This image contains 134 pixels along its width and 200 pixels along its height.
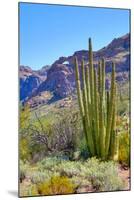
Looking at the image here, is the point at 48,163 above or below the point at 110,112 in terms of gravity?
below

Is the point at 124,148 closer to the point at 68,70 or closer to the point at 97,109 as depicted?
the point at 97,109

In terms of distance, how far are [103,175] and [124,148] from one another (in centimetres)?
21

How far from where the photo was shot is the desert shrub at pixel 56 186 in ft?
9.78

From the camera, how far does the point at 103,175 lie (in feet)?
10.1

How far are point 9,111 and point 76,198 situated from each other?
64 cm

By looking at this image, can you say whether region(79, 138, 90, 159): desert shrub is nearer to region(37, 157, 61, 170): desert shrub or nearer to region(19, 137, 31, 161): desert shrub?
region(37, 157, 61, 170): desert shrub

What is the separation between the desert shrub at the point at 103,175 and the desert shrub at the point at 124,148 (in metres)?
0.06

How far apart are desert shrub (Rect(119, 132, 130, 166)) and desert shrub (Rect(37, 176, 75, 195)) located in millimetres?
358

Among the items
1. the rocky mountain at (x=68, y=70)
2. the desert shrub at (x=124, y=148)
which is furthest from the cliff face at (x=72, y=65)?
the desert shrub at (x=124, y=148)

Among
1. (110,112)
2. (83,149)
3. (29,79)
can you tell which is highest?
(29,79)

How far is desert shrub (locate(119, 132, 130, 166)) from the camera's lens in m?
3.13

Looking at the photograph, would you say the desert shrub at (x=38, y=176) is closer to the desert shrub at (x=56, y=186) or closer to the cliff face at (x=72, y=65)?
the desert shrub at (x=56, y=186)

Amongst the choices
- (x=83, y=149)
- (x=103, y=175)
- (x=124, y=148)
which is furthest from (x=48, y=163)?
(x=124, y=148)

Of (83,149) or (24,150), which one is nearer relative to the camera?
(24,150)
